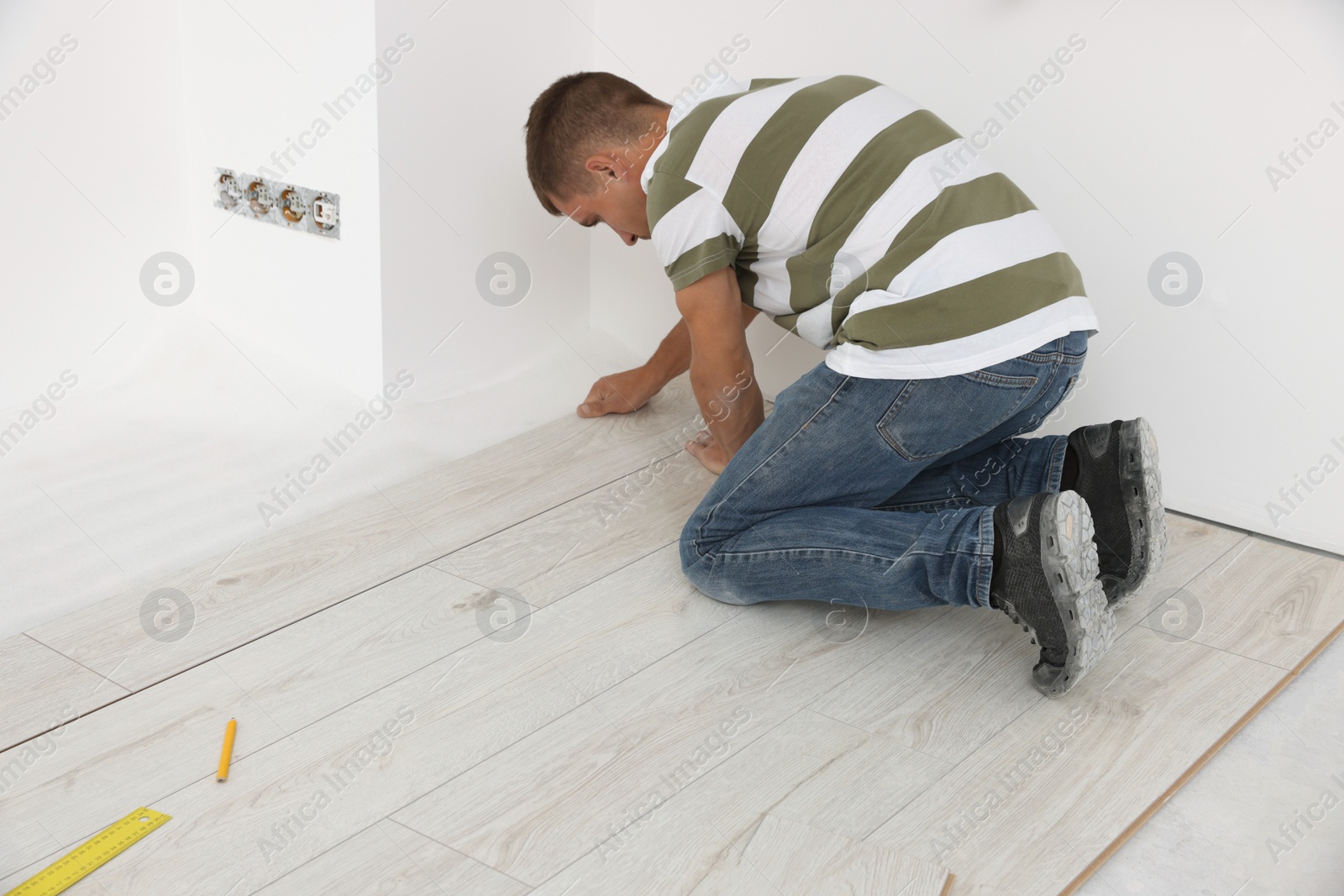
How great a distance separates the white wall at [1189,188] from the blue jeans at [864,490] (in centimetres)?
33

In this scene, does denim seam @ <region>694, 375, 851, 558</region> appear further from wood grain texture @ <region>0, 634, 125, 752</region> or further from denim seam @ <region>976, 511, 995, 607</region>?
wood grain texture @ <region>0, 634, 125, 752</region>

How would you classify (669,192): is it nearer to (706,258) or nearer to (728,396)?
(706,258)

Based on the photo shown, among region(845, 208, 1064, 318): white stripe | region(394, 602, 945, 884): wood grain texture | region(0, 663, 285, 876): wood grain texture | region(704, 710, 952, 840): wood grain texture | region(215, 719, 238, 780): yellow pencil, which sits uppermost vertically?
region(845, 208, 1064, 318): white stripe

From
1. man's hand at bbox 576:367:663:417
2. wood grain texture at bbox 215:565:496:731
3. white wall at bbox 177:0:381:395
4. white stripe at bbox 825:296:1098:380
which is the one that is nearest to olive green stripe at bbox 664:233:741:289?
white stripe at bbox 825:296:1098:380

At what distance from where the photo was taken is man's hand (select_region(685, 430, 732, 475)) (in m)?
1.64

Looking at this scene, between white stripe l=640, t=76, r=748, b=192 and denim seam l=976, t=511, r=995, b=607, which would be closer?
denim seam l=976, t=511, r=995, b=607

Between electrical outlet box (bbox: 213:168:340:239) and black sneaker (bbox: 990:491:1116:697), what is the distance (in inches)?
47.3

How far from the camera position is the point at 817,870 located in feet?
3.05

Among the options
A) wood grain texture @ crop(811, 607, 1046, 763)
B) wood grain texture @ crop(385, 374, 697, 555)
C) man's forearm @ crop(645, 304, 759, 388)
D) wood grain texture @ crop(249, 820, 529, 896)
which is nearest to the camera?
wood grain texture @ crop(249, 820, 529, 896)

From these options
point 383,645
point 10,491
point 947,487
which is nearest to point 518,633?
point 383,645

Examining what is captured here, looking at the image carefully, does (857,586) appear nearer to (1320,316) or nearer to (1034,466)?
(1034,466)

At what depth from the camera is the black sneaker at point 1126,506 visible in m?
1.23

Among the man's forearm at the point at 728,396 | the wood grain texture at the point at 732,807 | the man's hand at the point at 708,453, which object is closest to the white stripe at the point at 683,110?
the man's forearm at the point at 728,396

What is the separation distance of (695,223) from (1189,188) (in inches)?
27.8
